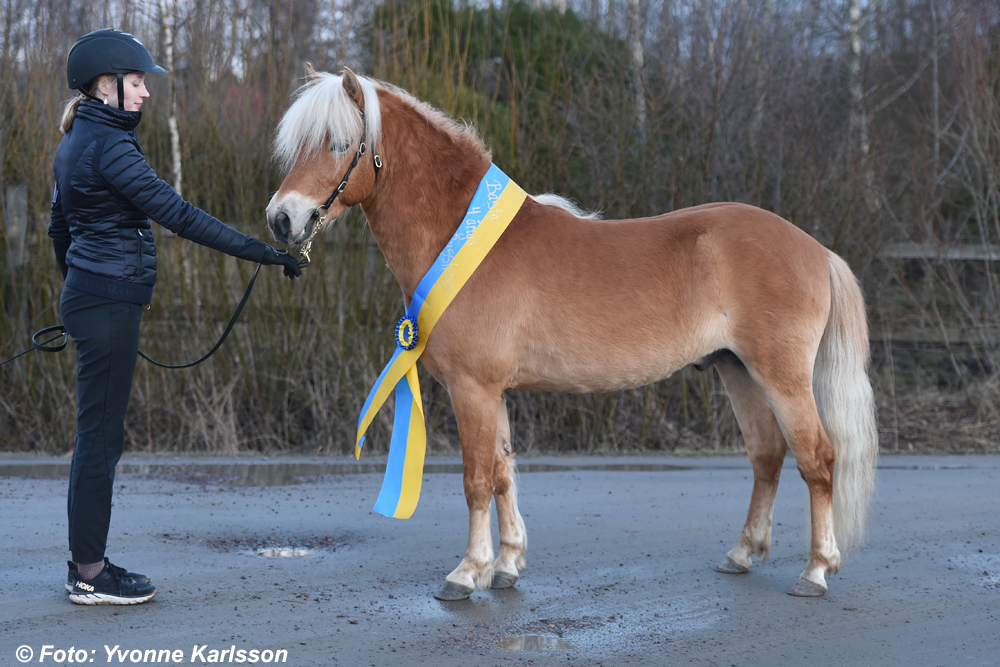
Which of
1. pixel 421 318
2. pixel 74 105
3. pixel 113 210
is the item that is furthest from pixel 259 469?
pixel 74 105

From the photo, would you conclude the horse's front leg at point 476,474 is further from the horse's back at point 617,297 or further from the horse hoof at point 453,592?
the horse's back at point 617,297

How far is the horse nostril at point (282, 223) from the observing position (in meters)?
3.70

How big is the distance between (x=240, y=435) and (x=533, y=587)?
16.4 ft

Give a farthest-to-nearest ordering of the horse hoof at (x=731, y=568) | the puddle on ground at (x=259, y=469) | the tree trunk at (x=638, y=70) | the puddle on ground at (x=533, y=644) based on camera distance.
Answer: the tree trunk at (x=638, y=70), the puddle on ground at (x=259, y=469), the horse hoof at (x=731, y=568), the puddle on ground at (x=533, y=644)

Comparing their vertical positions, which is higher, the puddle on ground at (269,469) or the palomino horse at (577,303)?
the palomino horse at (577,303)

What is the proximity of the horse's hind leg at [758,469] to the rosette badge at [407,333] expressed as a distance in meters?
1.69

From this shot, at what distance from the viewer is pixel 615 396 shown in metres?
8.28

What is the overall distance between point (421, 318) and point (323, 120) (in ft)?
3.20

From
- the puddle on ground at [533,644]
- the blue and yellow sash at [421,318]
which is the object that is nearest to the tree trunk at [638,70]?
the blue and yellow sash at [421,318]

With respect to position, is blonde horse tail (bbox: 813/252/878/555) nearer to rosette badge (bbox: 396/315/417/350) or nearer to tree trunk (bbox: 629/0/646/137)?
rosette badge (bbox: 396/315/417/350)

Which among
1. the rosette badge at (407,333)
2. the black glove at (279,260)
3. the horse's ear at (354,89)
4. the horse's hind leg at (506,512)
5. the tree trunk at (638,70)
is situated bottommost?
the horse's hind leg at (506,512)

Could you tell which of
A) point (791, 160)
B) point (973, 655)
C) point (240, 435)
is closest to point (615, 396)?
point (791, 160)

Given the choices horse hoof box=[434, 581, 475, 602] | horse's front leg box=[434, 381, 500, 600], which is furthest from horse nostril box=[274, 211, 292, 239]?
horse hoof box=[434, 581, 475, 602]

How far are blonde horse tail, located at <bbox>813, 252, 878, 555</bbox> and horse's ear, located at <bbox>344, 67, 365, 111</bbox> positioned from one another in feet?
7.93
